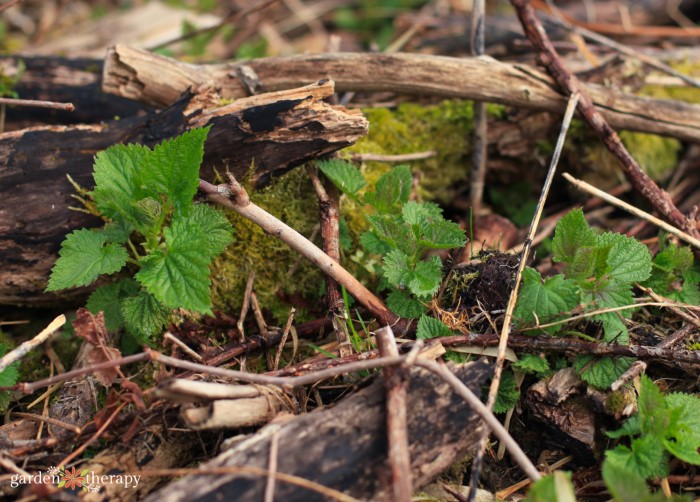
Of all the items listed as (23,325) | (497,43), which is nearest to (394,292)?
(23,325)

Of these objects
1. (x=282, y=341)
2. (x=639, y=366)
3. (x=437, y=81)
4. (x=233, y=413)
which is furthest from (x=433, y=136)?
(x=233, y=413)

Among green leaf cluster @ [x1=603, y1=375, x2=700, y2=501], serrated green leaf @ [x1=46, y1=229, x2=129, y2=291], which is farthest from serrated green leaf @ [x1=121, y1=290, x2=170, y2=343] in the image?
A: green leaf cluster @ [x1=603, y1=375, x2=700, y2=501]

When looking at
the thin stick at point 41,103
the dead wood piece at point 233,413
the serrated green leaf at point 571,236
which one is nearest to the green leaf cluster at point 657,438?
the serrated green leaf at point 571,236

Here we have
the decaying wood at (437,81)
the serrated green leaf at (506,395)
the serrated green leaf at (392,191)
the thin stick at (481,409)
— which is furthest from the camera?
the decaying wood at (437,81)

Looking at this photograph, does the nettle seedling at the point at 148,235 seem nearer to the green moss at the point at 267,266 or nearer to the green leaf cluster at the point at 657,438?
the green moss at the point at 267,266

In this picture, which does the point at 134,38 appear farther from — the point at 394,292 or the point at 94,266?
the point at 394,292

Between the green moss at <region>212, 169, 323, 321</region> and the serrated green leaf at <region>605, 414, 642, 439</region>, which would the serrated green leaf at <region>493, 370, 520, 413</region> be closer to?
the serrated green leaf at <region>605, 414, 642, 439</region>
